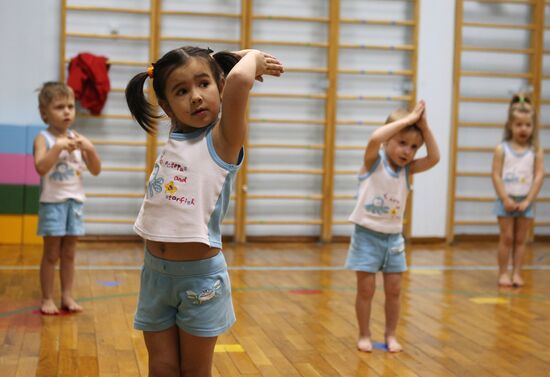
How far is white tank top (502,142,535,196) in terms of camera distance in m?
5.87

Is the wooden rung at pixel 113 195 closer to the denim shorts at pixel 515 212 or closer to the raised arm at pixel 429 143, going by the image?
the denim shorts at pixel 515 212

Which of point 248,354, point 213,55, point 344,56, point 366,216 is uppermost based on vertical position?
point 344,56

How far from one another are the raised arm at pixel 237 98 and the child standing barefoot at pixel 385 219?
1.65m

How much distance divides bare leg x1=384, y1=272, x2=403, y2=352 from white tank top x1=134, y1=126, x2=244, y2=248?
1812 mm

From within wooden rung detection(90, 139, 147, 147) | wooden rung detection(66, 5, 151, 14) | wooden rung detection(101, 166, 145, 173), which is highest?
wooden rung detection(66, 5, 151, 14)

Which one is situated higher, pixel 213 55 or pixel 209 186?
pixel 213 55

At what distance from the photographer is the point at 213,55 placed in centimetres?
242

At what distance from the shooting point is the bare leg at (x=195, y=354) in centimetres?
235

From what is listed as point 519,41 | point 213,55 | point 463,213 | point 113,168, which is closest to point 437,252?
point 463,213

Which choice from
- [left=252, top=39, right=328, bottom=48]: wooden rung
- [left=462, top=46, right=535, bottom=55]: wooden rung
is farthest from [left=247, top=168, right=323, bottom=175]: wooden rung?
[left=462, top=46, right=535, bottom=55]: wooden rung

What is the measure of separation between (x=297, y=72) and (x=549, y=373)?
197 inches

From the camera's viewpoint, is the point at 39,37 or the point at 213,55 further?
the point at 39,37

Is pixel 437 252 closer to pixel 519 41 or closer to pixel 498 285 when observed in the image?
pixel 498 285

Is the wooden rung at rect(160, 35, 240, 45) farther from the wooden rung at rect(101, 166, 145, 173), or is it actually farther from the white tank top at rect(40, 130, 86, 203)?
the white tank top at rect(40, 130, 86, 203)
